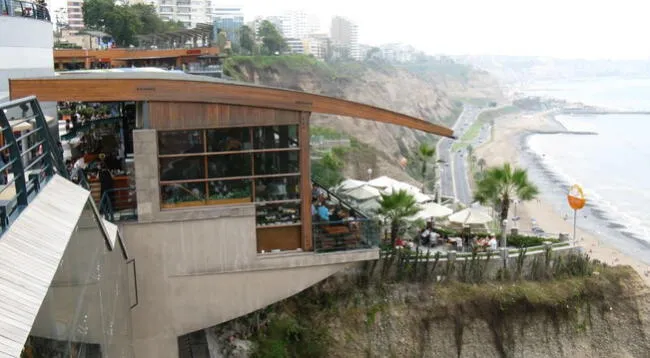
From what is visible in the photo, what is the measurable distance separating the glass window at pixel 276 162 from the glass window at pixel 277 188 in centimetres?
17

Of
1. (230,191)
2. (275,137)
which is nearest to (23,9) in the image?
(230,191)

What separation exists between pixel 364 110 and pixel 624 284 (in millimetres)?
10105

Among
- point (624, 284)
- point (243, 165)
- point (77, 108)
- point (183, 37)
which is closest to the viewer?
point (243, 165)

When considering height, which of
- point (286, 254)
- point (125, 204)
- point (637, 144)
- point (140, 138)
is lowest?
point (637, 144)

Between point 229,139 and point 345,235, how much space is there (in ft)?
11.5

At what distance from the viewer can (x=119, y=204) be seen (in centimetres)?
1512

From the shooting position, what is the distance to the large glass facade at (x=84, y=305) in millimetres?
5902

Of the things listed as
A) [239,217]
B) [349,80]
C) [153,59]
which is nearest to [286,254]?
[239,217]

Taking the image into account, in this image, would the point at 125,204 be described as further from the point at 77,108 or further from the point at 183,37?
the point at 183,37

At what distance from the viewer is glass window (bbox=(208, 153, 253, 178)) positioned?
49.4 ft

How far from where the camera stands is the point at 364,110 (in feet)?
53.7

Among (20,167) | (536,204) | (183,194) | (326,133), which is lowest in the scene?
(536,204)

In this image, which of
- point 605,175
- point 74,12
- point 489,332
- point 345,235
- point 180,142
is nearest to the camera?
point 180,142

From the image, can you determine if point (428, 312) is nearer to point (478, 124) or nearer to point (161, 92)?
point (161, 92)
